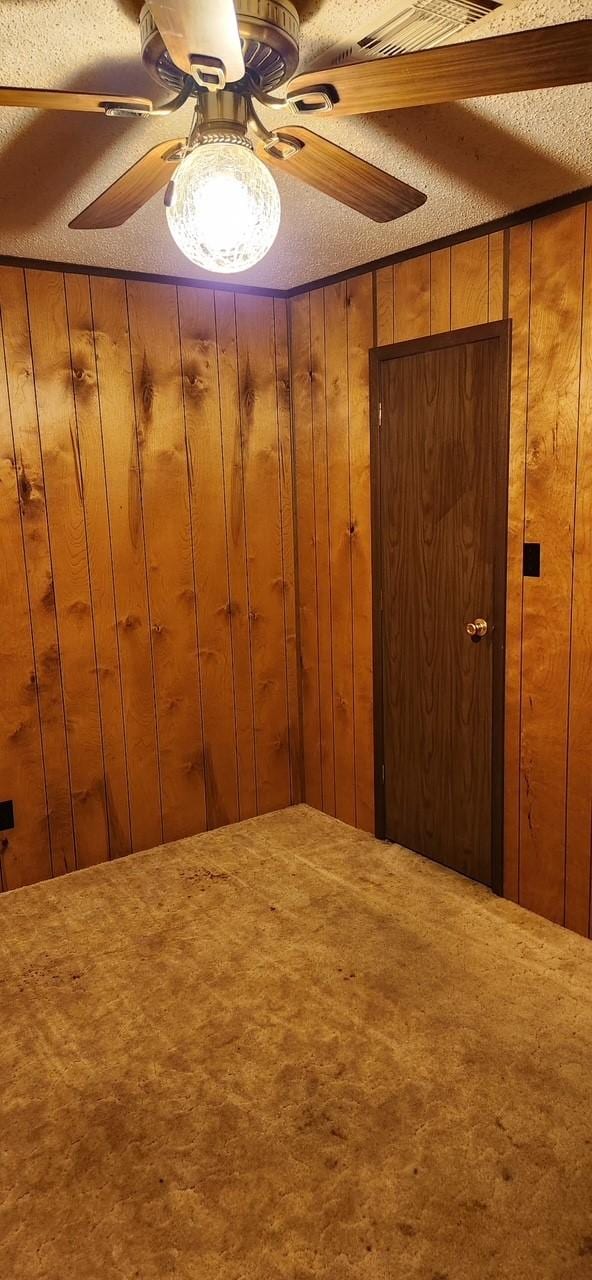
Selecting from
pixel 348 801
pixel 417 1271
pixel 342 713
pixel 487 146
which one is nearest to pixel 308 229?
pixel 487 146

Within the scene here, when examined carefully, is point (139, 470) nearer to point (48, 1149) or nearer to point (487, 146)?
point (487, 146)

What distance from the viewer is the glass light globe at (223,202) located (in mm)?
1316

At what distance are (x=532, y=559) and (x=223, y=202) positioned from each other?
174cm

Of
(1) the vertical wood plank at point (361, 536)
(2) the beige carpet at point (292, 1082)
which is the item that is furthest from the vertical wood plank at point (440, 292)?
(2) the beige carpet at point (292, 1082)

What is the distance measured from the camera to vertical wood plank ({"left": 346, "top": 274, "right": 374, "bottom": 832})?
328 centimetres

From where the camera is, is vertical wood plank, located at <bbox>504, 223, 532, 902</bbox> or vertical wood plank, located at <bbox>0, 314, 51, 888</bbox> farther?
vertical wood plank, located at <bbox>0, 314, 51, 888</bbox>

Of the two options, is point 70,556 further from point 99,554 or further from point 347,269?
point 347,269

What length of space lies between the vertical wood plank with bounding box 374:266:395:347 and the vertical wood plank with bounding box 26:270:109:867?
1.20m

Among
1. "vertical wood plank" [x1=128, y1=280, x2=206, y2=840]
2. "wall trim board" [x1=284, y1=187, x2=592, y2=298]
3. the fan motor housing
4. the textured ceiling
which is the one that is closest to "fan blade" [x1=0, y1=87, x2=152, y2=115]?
the fan motor housing

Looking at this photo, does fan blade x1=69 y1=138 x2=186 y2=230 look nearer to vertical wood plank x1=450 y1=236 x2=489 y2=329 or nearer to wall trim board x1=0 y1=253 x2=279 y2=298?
wall trim board x1=0 y1=253 x2=279 y2=298

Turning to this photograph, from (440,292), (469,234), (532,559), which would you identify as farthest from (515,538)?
(469,234)

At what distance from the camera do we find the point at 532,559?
2.74m

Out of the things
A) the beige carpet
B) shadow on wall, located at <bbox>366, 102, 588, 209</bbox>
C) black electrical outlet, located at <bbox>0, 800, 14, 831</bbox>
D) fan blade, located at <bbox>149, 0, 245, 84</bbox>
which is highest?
shadow on wall, located at <bbox>366, 102, 588, 209</bbox>

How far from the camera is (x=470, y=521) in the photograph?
9.62ft
